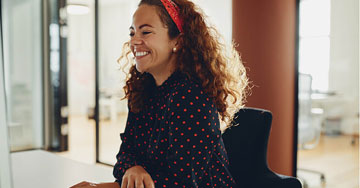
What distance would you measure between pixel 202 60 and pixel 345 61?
190 centimetres

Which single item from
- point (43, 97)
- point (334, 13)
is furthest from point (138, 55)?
point (43, 97)

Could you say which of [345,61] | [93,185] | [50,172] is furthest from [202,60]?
[345,61]

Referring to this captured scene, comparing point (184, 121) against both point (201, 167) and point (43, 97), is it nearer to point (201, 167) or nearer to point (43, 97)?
point (201, 167)

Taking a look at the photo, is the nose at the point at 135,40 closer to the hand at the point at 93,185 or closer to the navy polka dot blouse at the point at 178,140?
the navy polka dot blouse at the point at 178,140

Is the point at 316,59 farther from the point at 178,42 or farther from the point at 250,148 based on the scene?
the point at 178,42

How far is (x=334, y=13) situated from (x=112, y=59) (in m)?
2.95

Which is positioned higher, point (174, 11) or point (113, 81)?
point (174, 11)

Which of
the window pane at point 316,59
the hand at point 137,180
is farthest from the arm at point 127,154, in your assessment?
the window pane at point 316,59

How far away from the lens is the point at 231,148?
1.33 meters

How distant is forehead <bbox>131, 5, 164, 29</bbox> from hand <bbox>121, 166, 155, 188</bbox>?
41 centimetres

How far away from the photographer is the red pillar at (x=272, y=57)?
8.45 feet

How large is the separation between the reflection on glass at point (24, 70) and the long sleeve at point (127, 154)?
152 inches

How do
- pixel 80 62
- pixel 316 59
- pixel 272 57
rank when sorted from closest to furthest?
pixel 272 57
pixel 316 59
pixel 80 62

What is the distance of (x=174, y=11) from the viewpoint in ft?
3.53
